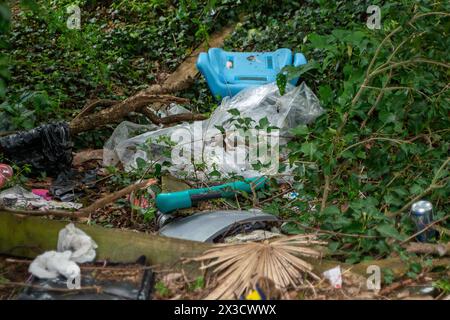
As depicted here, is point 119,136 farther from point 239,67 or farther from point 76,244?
point 76,244

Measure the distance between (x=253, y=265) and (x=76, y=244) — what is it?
0.74 m

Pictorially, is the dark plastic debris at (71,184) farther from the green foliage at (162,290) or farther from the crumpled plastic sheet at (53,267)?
the green foliage at (162,290)

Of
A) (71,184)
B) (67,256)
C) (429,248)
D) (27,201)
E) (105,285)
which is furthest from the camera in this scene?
(71,184)

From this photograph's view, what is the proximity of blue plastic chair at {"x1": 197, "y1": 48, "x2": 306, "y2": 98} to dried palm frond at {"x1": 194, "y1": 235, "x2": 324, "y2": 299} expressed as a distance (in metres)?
3.28

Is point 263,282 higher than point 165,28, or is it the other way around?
point 165,28

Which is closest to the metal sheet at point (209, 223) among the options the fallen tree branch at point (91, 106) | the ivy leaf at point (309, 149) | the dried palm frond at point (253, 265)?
the ivy leaf at point (309, 149)

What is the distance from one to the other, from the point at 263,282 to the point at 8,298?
3.23 feet

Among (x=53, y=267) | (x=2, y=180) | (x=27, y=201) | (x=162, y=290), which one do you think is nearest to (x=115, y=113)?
(x=2, y=180)

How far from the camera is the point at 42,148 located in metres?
5.04

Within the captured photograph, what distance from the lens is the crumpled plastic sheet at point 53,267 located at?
2836mm
